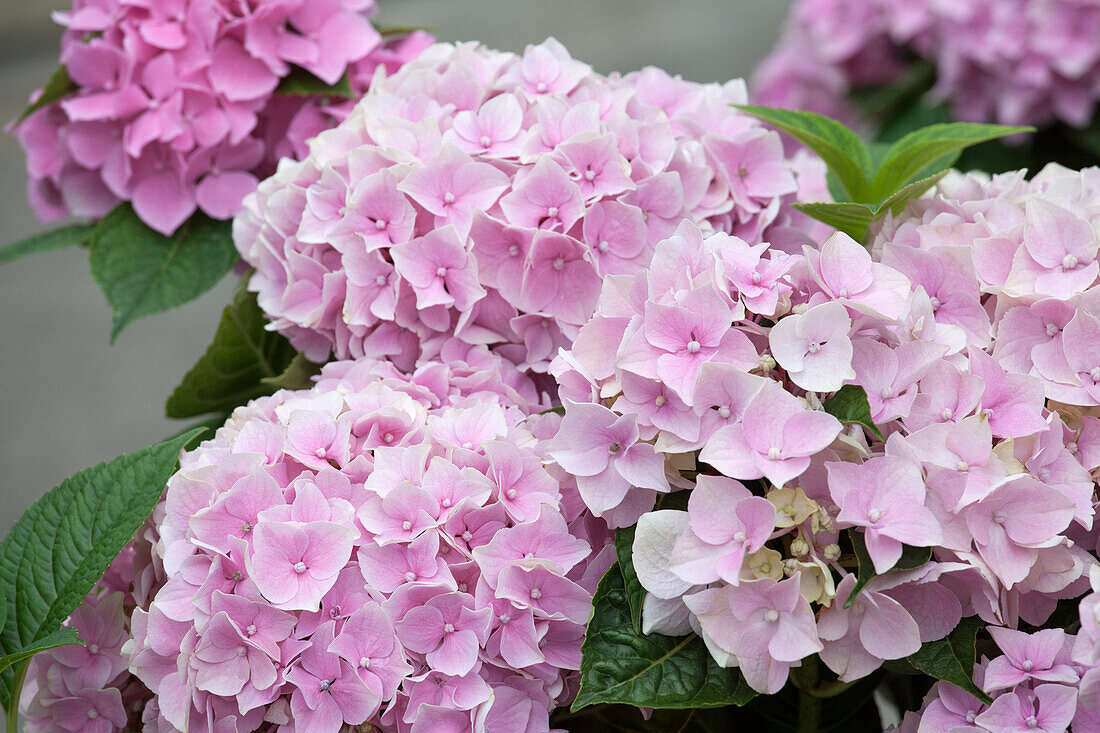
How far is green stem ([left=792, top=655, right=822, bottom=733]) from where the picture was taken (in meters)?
0.53

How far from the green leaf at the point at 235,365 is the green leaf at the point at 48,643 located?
0.26m

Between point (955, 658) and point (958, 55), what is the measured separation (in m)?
1.12

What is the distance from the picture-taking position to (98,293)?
3.07m

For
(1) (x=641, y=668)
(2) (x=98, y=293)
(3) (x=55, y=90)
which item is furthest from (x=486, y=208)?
(2) (x=98, y=293)

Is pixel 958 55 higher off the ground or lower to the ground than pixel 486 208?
lower

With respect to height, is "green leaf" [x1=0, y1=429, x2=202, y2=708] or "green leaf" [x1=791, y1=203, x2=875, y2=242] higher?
"green leaf" [x1=791, y1=203, x2=875, y2=242]

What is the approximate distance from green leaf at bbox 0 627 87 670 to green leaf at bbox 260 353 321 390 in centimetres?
21

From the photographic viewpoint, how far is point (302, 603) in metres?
0.50

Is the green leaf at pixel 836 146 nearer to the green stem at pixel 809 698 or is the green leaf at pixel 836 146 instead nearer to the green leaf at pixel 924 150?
the green leaf at pixel 924 150

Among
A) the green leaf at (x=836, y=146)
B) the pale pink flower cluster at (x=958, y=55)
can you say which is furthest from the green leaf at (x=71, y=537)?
the pale pink flower cluster at (x=958, y=55)

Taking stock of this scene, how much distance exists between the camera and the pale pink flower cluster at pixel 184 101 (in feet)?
2.59

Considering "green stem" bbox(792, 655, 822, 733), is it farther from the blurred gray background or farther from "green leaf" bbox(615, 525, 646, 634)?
the blurred gray background

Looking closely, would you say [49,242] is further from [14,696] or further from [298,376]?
[14,696]

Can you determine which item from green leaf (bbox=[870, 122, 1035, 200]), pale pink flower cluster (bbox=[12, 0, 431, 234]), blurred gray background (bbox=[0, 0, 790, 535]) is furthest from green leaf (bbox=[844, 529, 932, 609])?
blurred gray background (bbox=[0, 0, 790, 535])
